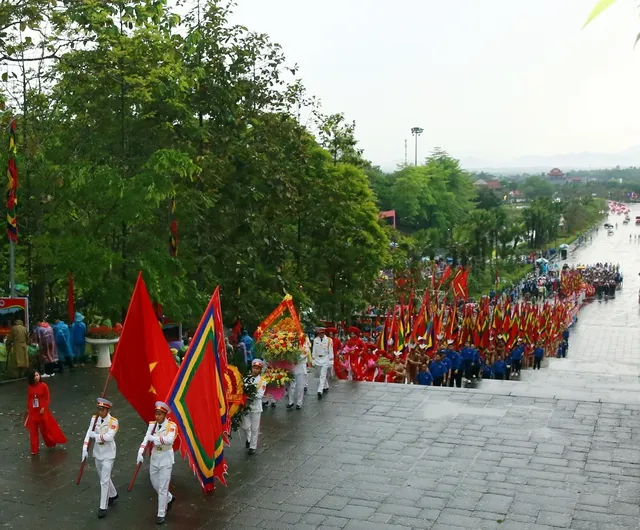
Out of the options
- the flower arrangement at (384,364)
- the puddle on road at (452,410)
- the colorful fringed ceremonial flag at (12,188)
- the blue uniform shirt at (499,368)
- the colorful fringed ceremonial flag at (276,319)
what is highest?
the colorful fringed ceremonial flag at (12,188)

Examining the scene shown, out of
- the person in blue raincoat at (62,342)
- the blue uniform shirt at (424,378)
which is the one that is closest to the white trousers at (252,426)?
the blue uniform shirt at (424,378)

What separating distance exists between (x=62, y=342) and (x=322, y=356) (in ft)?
20.8

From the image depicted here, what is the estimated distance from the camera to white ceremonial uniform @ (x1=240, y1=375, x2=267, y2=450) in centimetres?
1196

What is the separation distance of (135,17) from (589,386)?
13765 mm

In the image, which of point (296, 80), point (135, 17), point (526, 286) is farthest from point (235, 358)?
point (526, 286)

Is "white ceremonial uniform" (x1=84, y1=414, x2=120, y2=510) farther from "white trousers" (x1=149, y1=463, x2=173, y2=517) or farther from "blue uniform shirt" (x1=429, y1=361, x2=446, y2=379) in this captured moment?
"blue uniform shirt" (x1=429, y1=361, x2=446, y2=379)

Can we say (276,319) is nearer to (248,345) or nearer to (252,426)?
(248,345)

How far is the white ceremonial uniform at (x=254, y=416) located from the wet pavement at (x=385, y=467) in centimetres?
29

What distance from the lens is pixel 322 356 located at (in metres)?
15.9

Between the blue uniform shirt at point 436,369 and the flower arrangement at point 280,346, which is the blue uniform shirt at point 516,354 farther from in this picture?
the flower arrangement at point 280,346

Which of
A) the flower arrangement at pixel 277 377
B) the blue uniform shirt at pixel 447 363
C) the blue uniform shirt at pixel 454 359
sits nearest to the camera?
the flower arrangement at pixel 277 377

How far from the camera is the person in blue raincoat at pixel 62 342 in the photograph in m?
18.0

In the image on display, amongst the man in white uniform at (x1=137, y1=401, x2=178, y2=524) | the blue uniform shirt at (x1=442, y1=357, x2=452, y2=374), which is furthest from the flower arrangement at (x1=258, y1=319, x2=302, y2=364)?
the blue uniform shirt at (x1=442, y1=357, x2=452, y2=374)

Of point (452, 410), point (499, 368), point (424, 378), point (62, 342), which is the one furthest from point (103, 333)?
point (499, 368)
